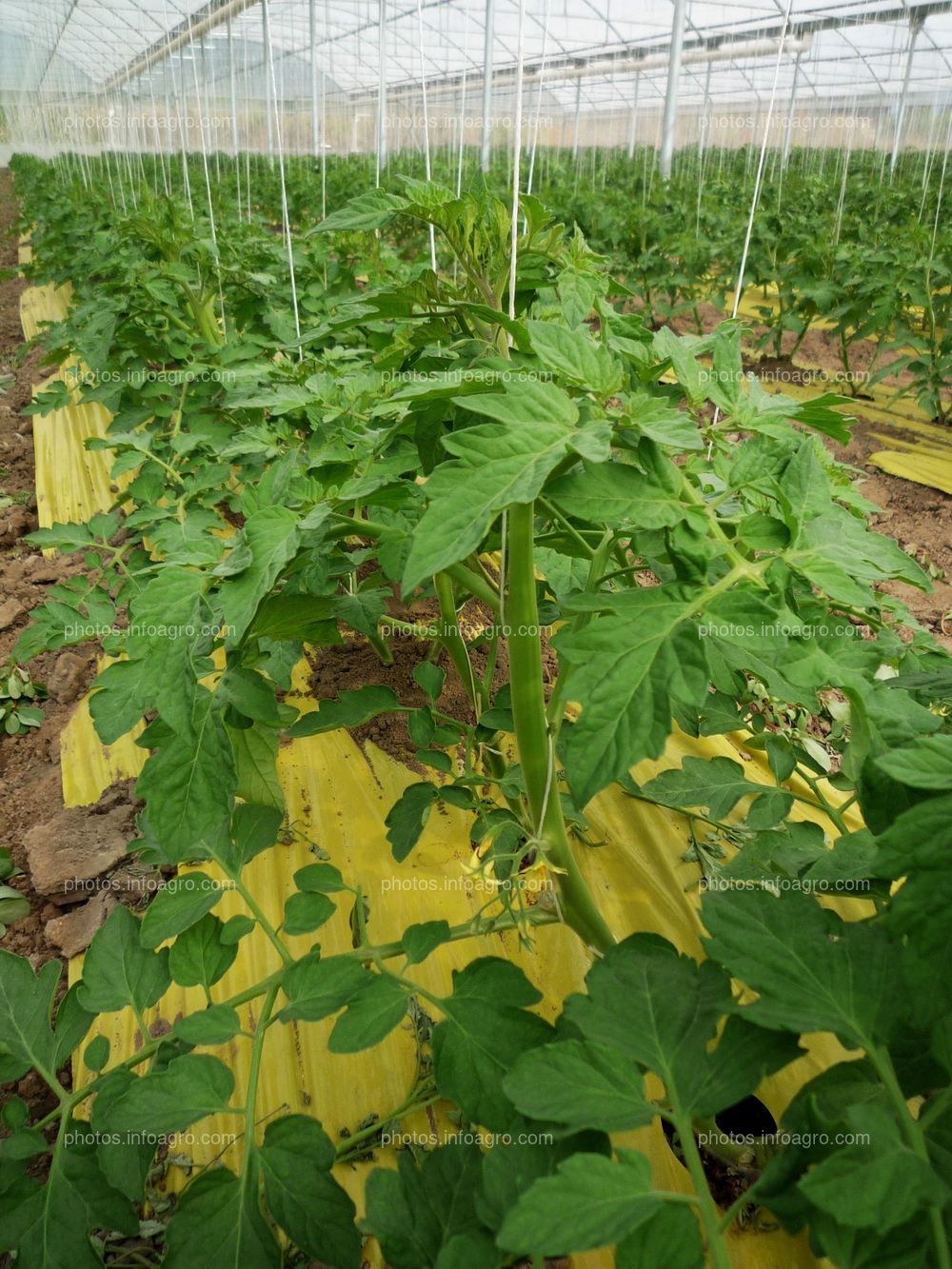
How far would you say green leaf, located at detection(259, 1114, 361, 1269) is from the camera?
0.91m

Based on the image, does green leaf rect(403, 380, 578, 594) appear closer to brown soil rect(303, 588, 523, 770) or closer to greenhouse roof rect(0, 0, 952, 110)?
brown soil rect(303, 588, 523, 770)

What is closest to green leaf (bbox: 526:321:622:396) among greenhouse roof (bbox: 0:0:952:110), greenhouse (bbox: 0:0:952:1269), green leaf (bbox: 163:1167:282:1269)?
greenhouse (bbox: 0:0:952:1269)

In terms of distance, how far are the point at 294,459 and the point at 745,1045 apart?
92 centimetres

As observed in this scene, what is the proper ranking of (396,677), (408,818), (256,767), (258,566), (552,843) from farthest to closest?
(396,677) → (408,818) → (256,767) → (552,843) → (258,566)

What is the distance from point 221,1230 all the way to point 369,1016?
0.88ft

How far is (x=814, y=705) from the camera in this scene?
136 centimetres

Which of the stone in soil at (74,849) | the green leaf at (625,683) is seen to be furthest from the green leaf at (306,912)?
the stone in soil at (74,849)

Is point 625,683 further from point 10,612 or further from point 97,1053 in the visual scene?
point 10,612

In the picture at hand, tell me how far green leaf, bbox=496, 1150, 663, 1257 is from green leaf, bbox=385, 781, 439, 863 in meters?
0.83

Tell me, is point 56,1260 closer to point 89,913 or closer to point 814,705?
point 89,913

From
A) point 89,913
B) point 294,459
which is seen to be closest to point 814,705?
point 294,459

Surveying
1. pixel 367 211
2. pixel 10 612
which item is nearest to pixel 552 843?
pixel 367 211

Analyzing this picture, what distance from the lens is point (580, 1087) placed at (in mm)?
818

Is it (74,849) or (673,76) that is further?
(673,76)
